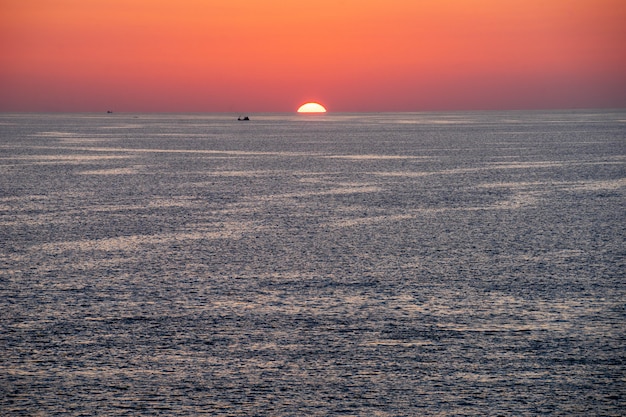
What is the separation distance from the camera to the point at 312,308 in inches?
453

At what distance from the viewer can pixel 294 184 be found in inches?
1315

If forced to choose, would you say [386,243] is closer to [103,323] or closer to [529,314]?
[529,314]

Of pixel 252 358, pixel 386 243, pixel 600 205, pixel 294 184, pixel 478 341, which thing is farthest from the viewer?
pixel 294 184

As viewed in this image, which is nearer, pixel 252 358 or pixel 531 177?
pixel 252 358

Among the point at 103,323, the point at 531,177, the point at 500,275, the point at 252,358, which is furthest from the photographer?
the point at 531,177

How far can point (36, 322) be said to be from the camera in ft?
35.3

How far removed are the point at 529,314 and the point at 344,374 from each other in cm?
359

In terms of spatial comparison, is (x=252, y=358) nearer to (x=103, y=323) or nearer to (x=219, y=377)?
(x=219, y=377)

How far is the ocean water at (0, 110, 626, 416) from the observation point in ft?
26.2

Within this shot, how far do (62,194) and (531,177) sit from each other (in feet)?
63.1

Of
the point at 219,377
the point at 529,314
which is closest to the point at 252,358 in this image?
the point at 219,377

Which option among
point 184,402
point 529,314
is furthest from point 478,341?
point 184,402

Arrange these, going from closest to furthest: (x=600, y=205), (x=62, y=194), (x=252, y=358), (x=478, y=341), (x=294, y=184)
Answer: (x=252, y=358) → (x=478, y=341) → (x=600, y=205) → (x=62, y=194) → (x=294, y=184)

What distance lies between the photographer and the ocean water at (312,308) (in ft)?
26.2
